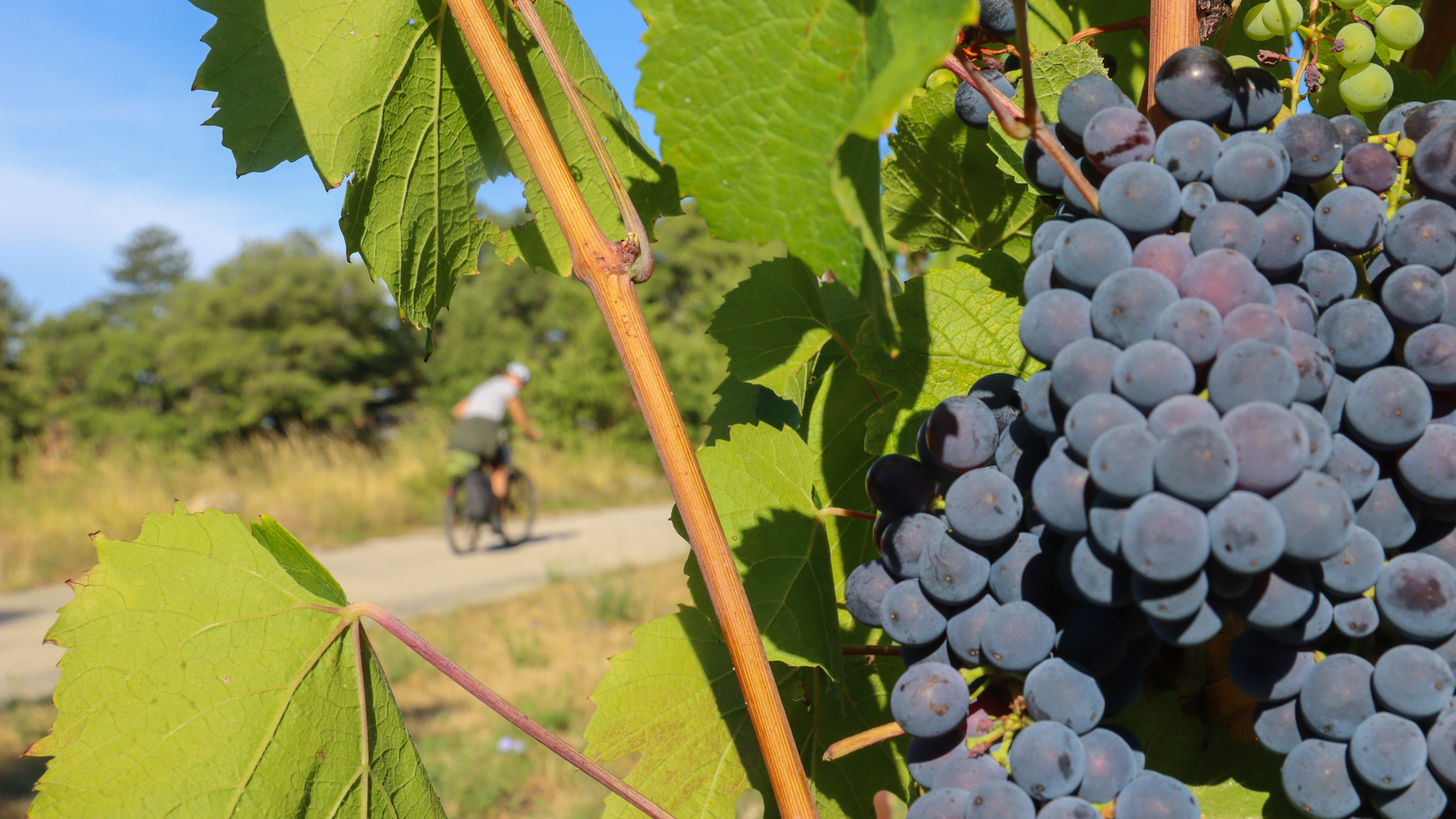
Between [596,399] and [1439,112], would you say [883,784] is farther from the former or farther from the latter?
[596,399]

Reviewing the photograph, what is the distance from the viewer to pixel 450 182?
3.58 feet

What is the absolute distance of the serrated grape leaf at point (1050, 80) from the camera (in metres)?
0.82

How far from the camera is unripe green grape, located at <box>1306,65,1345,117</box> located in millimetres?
831

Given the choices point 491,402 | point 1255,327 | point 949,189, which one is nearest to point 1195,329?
point 1255,327

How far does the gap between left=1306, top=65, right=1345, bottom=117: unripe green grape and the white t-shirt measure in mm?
10569

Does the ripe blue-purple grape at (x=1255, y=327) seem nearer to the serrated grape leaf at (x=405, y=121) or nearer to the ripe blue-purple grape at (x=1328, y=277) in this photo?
the ripe blue-purple grape at (x=1328, y=277)

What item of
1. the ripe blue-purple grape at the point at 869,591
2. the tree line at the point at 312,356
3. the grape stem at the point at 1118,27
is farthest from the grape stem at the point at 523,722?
the tree line at the point at 312,356

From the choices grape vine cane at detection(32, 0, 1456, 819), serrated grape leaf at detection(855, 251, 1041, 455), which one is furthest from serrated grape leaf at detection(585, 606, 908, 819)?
serrated grape leaf at detection(855, 251, 1041, 455)

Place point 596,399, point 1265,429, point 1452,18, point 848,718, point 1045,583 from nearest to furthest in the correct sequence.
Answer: point 1265,429 < point 1045,583 < point 1452,18 < point 848,718 < point 596,399

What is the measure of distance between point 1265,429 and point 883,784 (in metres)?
0.59

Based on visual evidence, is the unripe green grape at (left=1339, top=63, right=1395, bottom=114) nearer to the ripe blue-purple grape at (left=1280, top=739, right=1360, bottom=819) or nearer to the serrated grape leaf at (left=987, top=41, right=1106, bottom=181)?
the serrated grape leaf at (left=987, top=41, right=1106, bottom=181)

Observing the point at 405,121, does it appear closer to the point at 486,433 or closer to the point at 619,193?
the point at 619,193

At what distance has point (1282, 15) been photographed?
2.40 feet

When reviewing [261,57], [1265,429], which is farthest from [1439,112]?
[261,57]
